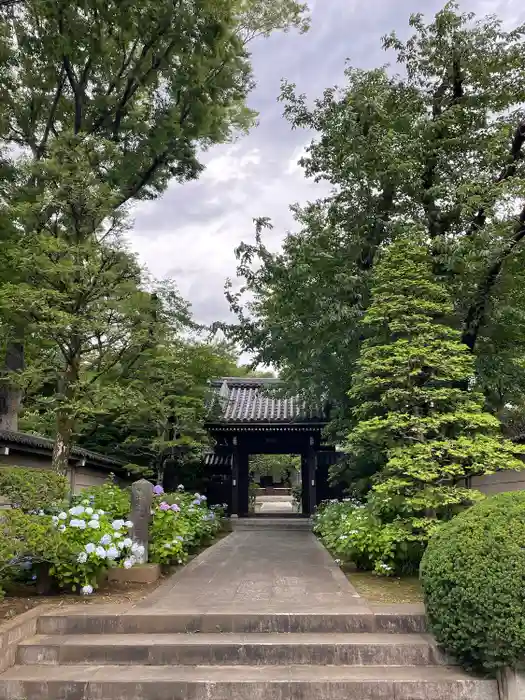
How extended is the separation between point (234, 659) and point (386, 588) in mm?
2450

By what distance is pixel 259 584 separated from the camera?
21.4ft

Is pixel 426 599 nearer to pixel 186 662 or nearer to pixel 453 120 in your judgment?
pixel 186 662

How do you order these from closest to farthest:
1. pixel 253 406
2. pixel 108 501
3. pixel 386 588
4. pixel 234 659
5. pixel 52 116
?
pixel 234 659 → pixel 386 588 → pixel 108 501 → pixel 52 116 → pixel 253 406

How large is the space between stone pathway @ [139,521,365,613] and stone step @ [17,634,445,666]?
578mm

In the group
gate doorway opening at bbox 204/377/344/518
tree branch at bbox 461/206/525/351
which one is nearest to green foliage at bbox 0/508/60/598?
tree branch at bbox 461/206/525/351

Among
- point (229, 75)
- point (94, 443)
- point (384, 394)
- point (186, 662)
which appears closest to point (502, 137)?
point (384, 394)

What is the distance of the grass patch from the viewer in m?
5.49

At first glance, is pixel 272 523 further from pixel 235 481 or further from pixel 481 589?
pixel 481 589

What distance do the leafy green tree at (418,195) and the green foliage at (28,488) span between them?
4737 millimetres

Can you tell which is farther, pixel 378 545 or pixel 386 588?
pixel 378 545

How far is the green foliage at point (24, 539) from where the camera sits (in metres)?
4.52

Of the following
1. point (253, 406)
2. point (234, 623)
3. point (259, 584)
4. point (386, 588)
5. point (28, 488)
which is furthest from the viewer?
point (253, 406)

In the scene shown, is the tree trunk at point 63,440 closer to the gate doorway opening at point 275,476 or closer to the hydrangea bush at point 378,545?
the hydrangea bush at point 378,545

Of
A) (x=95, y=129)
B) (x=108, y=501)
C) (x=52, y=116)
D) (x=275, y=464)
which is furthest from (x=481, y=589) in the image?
(x=275, y=464)
